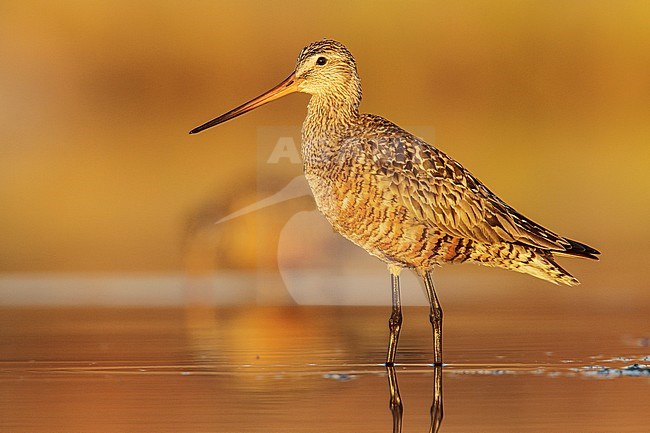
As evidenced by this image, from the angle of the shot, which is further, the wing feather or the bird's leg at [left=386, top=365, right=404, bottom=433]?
the wing feather

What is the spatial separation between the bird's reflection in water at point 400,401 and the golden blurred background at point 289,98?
321 inches

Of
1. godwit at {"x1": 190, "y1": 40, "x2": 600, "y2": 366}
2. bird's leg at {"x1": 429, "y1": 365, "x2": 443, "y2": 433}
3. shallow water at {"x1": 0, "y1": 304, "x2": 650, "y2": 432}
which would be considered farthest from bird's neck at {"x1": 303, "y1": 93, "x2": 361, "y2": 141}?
bird's leg at {"x1": 429, "y1": 365, "x2": 443, "y2": 433}

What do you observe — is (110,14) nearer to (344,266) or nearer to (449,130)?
(449,130)

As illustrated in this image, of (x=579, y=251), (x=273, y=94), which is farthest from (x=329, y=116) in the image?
(x=579, y=251)

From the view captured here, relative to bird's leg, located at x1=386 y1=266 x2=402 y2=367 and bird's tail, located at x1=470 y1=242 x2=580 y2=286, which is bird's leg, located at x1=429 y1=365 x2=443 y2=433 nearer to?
bird's leg, located at x1=386 y1=266 x2=402 y2=367

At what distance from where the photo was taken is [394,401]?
800cm

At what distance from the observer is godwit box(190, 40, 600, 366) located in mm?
9281

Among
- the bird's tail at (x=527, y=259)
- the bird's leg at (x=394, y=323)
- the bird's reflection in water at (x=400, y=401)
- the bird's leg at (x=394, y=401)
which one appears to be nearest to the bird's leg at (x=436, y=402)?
the bird's reflection in water at (x=400, y=401)

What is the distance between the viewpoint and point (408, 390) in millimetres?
8328

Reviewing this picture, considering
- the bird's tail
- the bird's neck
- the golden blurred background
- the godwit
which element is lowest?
the bird's tail

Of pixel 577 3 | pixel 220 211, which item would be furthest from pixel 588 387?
pixel 577 3

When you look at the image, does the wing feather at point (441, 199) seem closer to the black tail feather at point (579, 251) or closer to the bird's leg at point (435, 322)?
the black tail feather at point (579, 251)

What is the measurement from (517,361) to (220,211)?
5.53 meters

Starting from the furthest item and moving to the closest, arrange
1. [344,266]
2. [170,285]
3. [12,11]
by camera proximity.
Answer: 1. [12,11]
2. [344,266]
3. [170,285]
